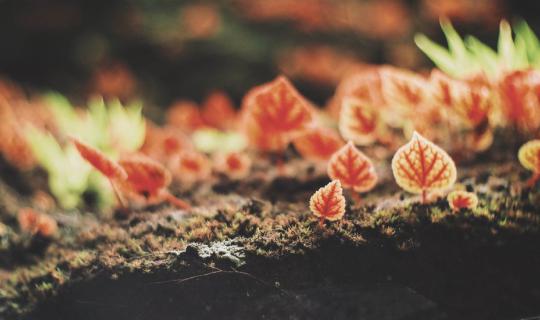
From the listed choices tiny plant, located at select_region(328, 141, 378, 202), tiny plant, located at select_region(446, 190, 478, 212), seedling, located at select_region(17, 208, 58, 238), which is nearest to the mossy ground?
tiny plant, located at select_region(446, 190, 478, 212)

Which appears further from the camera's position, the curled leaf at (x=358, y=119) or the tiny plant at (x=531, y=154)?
the curled leaf at (x=358, y=119)

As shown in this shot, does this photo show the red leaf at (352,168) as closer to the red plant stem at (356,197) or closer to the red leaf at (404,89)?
the red plant stem at (356,197)

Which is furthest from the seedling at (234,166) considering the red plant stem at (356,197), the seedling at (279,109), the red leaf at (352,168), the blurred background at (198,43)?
the blurred background at (198,43)

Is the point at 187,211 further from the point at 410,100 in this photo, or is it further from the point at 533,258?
the point at 533,258

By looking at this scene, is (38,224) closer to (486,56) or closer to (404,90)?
(404,90)

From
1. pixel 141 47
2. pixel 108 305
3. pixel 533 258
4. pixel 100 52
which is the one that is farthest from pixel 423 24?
pixel 108 305

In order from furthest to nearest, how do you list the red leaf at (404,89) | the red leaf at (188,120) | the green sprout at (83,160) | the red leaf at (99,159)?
the red leaf at (188,120), the green sprout at (83,160), the red leaf at (404,89), the red leaf at (99,159)
